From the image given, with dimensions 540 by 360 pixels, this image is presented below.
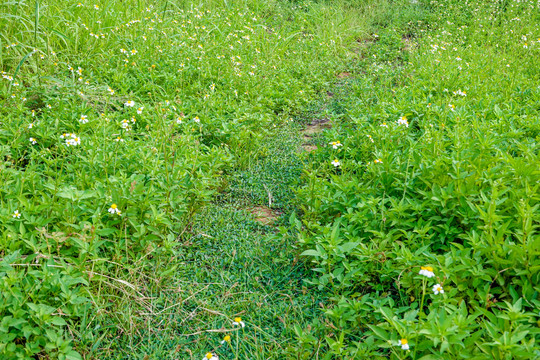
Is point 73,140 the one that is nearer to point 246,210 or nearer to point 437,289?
point 246,210

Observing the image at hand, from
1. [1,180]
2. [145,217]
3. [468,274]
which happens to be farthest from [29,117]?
[468,274]

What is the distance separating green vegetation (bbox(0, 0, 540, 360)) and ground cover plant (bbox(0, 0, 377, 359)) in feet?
0.06

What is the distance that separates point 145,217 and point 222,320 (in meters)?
0.77

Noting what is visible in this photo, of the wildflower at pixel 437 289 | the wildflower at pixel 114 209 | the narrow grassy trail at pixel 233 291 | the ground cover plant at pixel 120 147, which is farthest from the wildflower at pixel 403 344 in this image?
the wildflower at pixel 114 209

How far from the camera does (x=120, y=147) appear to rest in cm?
307

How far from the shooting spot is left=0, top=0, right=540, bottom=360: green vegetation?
79.4 inches

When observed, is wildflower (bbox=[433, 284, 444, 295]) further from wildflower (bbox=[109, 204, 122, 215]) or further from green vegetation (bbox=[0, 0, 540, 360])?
wildflower (bbox=[109, 204, 122, 215])

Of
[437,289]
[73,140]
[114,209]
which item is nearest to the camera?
[437,289]

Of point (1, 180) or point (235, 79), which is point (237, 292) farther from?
point (235, 79)

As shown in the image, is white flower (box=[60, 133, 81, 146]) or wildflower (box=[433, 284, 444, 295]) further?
white flower (box=[60, 133, 81, 146])

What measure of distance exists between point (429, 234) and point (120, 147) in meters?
2.07

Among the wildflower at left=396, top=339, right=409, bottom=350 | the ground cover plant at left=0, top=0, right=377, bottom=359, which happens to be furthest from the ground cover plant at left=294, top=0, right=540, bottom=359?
the ground cover plant at left=0, top=0, right=377, bottom=359

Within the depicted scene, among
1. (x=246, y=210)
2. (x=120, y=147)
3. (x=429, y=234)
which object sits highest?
(x=429, y=234)

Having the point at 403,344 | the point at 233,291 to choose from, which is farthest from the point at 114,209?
the point at 403,344
